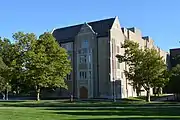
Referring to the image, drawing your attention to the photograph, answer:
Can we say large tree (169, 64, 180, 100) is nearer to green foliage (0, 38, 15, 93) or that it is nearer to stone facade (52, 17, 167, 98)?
stone facade (52, 17, 167, 98)

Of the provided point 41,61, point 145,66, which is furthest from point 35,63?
point 145,66

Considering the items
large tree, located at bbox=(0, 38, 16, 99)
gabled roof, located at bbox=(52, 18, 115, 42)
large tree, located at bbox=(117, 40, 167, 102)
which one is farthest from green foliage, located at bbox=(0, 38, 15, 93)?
large tree, located at bbox=(117, 40, 167, 102)

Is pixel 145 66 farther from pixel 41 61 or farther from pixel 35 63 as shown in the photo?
pixel 35 63

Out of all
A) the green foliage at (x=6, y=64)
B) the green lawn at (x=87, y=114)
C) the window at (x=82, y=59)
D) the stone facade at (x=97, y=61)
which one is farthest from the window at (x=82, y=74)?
the green lawn at (x=87, y=114)

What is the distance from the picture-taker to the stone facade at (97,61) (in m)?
72.2

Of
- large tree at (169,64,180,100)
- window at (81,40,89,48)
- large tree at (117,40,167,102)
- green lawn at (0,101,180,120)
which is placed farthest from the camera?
window at (81,40,89,48)

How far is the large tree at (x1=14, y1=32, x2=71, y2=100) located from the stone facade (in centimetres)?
1443

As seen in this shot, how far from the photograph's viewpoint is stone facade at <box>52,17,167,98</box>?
237 ft

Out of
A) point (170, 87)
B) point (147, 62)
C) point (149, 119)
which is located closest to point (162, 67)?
point (147, 62)

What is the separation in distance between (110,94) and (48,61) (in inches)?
775

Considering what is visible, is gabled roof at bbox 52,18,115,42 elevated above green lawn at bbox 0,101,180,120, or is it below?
above

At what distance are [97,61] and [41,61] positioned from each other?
21526mm

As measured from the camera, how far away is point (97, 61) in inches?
2916

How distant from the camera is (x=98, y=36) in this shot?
7462cm
